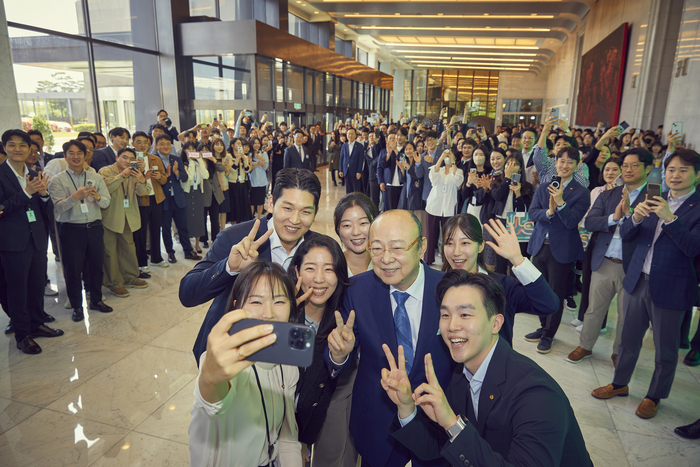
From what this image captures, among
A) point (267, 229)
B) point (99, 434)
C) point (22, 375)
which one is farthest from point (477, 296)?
point (22, 375)

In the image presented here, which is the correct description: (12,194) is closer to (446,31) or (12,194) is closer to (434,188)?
(434,188)

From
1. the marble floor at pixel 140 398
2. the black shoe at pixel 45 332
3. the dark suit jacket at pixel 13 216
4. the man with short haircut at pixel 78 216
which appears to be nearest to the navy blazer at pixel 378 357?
the marble floor at pixel 140 398

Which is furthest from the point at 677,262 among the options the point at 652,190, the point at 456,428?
the point at 456,428

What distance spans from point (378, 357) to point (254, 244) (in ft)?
2.61

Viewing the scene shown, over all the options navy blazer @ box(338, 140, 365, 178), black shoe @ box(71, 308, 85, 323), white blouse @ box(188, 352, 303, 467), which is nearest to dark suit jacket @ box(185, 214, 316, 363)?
white blouse @ box(188, 352, 303, 467)

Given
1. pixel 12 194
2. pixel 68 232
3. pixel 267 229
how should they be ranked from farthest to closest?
pixel 68 232
pixel 12 194
pixel 267 229

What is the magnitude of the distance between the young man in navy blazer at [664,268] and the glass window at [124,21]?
34.1ft

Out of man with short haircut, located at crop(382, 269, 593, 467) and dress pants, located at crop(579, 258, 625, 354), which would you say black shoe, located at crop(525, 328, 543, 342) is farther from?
man with short haircut, located at crop(382, 269, 593, 467)

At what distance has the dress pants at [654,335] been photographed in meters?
2.94

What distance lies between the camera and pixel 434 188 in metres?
5.86

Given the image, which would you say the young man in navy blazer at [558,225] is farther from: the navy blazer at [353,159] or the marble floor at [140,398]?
the navy blazer at [353,159]

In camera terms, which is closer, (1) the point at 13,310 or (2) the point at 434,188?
(1) the point at 13,310

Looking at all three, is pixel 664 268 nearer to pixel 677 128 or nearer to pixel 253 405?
pixel 253 405

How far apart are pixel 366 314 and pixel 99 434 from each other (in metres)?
2.27
